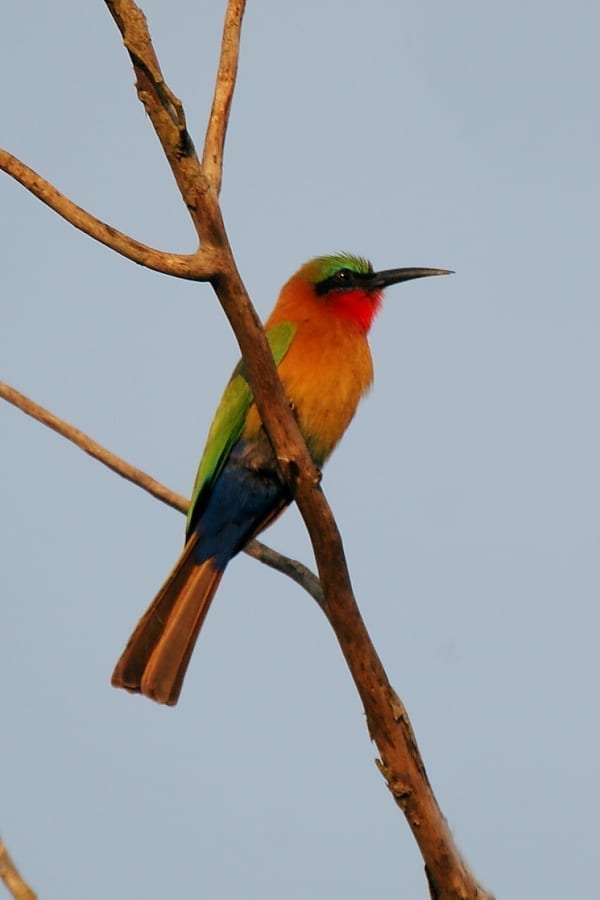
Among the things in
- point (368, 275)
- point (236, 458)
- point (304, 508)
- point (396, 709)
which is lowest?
point (396, 709)

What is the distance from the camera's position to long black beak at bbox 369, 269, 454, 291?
216 inches

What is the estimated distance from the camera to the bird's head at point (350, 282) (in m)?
5.31

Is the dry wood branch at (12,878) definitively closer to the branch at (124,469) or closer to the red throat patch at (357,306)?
the branch at (124,469)

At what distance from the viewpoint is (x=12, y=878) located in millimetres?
2395

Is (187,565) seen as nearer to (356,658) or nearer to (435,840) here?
(356,658)

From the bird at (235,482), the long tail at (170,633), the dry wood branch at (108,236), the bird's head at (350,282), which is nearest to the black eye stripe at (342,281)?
the bird's head at (350,282)

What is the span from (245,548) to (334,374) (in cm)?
69

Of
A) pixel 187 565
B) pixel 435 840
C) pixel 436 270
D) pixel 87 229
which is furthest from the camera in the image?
pixel 436 270

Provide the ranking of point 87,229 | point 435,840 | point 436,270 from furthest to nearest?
point 436,270 < point 435,840 < point 87,229

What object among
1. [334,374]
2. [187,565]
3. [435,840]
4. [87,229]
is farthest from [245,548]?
[87,229]

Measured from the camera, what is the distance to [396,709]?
379 centimetres

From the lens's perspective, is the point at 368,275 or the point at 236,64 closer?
the point at 236,64

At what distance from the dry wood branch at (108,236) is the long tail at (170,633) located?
4.99ft

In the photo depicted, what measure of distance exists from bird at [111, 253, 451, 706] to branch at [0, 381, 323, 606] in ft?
0.36
